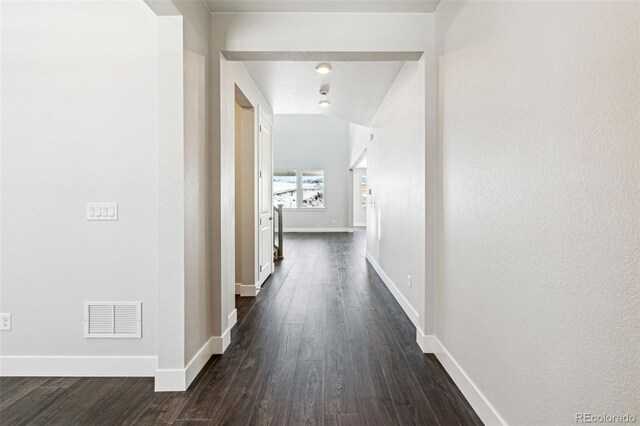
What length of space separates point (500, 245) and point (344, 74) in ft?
8.46

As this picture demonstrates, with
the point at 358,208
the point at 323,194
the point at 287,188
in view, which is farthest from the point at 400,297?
the point at 358,208

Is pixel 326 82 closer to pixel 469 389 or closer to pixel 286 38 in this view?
pixel 286 38

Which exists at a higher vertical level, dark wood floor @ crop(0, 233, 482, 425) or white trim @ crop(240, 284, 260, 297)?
white trim @ crop(240, 284, 260, 297)

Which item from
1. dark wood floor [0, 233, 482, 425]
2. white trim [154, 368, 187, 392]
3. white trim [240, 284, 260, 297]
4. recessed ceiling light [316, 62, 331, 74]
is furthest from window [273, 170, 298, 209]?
white trim [154, 368, 187, 392]

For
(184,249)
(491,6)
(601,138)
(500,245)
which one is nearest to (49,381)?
(184,249)

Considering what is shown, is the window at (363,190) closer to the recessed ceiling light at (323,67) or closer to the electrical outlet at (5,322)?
the recessed ceiling light at (323,67)

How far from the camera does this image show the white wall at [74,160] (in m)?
2.09

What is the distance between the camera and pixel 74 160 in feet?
6.89

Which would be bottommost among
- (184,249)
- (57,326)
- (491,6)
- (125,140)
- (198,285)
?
(57,326)

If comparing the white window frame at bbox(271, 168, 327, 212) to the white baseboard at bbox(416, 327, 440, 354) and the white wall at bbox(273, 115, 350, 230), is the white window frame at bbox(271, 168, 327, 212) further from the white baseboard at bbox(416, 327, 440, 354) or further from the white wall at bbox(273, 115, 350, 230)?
the white baseboard at bbox(416, 327, 440, 354)

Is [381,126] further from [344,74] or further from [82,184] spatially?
[82,184]

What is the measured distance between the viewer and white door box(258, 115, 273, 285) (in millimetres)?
4136

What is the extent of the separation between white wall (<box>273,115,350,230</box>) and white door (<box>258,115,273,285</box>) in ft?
24.2

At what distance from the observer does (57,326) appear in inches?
83.1
